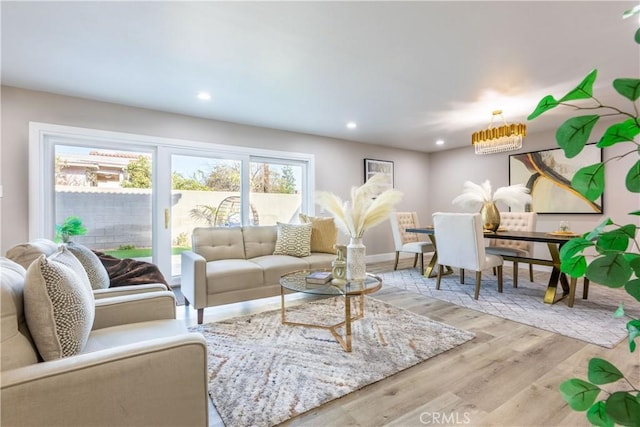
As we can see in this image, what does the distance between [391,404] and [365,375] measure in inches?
10.6

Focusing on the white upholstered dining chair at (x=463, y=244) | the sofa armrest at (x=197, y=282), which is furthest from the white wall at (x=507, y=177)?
the sofa armrest at (x=197, y=282)

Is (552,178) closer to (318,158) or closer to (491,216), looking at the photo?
(491,216)

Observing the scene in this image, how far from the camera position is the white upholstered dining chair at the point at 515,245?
12.8 feet

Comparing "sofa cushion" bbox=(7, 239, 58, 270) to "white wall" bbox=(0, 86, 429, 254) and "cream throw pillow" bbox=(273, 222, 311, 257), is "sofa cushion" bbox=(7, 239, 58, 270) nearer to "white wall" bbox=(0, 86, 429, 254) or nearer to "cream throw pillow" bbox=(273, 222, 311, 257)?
"white wall" bbox=(0, 86, 429, 254)

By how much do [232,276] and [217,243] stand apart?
661 mm

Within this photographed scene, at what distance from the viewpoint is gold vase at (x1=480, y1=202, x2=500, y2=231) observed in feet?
12.9

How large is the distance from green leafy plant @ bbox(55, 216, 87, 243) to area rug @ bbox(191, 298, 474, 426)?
172 cm

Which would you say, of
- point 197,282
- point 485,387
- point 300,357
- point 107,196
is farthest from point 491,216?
point 107,196

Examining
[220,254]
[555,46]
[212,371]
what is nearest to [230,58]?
[220,254]

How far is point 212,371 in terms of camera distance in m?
1.93

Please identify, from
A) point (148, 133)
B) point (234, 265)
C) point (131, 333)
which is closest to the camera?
point (131, 333)

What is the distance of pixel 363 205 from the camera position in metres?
2.25

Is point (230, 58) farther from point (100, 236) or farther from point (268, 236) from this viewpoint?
point (100, 236)

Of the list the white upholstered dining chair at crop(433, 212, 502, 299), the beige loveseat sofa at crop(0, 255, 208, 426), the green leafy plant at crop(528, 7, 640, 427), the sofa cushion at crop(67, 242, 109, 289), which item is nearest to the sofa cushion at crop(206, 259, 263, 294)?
the sofa cushion at crop(67, 242, 109, 289)
